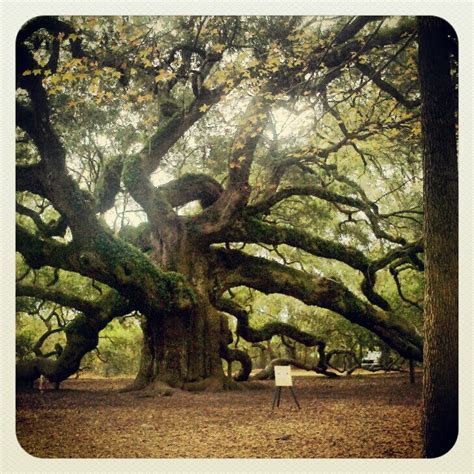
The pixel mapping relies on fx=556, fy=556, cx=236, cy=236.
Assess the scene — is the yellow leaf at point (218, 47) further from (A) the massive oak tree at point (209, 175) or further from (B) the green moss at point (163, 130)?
(B) the green moss at point (163, 130)

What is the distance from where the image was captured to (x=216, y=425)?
211 inches

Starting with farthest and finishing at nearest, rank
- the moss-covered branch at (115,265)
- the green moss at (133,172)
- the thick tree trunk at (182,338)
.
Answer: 1. the green moss at (133,172)
2. the thick tree trunk at (182,338)
3. the moss-covered branch at (115,265)

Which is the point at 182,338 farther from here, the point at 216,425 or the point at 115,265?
the point at 216,425

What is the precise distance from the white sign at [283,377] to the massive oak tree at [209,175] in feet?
5.67

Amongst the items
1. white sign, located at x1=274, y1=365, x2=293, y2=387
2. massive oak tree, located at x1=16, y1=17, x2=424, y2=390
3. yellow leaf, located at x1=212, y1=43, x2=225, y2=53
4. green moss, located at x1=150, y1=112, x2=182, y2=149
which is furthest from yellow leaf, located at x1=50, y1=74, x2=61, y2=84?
white sign, located at x1=274, y1=365, x2=293, y2=387

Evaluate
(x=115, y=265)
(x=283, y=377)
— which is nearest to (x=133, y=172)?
(x=115, y=265)

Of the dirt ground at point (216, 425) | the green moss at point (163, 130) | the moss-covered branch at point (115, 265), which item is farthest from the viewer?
the green moss at point (163, 130)

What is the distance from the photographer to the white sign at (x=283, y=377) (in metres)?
5.71

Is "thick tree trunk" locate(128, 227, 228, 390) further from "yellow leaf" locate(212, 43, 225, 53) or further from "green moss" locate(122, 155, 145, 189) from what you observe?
"yellow leaf" locate(212, 43, 225, 53)

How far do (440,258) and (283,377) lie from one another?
219 cm

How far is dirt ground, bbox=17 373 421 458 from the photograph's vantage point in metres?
4.86

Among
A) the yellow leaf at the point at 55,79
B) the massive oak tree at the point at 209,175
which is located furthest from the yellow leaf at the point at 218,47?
the yellow leaf at the point at 55,79
